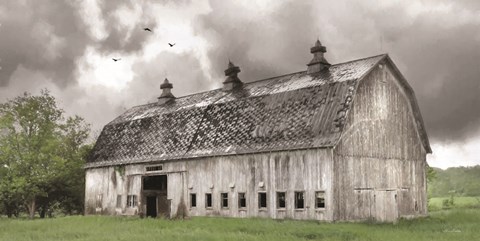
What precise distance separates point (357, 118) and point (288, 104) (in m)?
3.48

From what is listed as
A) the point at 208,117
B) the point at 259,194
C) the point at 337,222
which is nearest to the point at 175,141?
the point at 208,117

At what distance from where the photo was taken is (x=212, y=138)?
29922 millimetres

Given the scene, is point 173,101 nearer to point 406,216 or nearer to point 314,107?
point 314,107

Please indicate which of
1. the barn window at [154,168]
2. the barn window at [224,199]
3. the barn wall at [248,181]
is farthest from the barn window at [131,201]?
the barn window at [224,199]

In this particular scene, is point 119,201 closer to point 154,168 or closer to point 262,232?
point 154,168

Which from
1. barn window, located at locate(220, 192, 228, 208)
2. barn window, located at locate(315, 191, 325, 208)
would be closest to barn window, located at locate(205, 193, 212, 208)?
barn window, located at locate(220, 192, 228, 208)

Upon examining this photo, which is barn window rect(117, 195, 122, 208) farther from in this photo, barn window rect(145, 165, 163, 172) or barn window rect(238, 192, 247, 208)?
barn window rect(238, 192, 247, 208)

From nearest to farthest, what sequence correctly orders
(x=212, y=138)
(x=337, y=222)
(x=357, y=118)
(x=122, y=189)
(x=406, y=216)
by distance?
1. (x=337, y=222)
2. (x=357, y=118)
3. (x=406, y=216)
4. (x=212, y=138)
5. (x=122, y=189)

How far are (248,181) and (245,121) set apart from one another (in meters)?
3.23

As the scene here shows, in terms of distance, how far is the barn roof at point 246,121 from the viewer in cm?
2542

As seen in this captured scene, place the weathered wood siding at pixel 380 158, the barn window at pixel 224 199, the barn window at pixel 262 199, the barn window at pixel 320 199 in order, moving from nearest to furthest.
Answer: the barn window at pixel 320 199 < the weathered wood siding at pixel 380 158 < the barn window at pixel 262 199 < the barn window at pixel 224 199

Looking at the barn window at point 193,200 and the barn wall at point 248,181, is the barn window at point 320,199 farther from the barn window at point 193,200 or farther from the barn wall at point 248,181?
the barn window at point 193,200

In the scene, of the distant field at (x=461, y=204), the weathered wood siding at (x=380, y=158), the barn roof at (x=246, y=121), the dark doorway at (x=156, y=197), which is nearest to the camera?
the weathered wood siding at (x=380, y=158)

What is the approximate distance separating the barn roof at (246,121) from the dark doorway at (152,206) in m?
2.94
